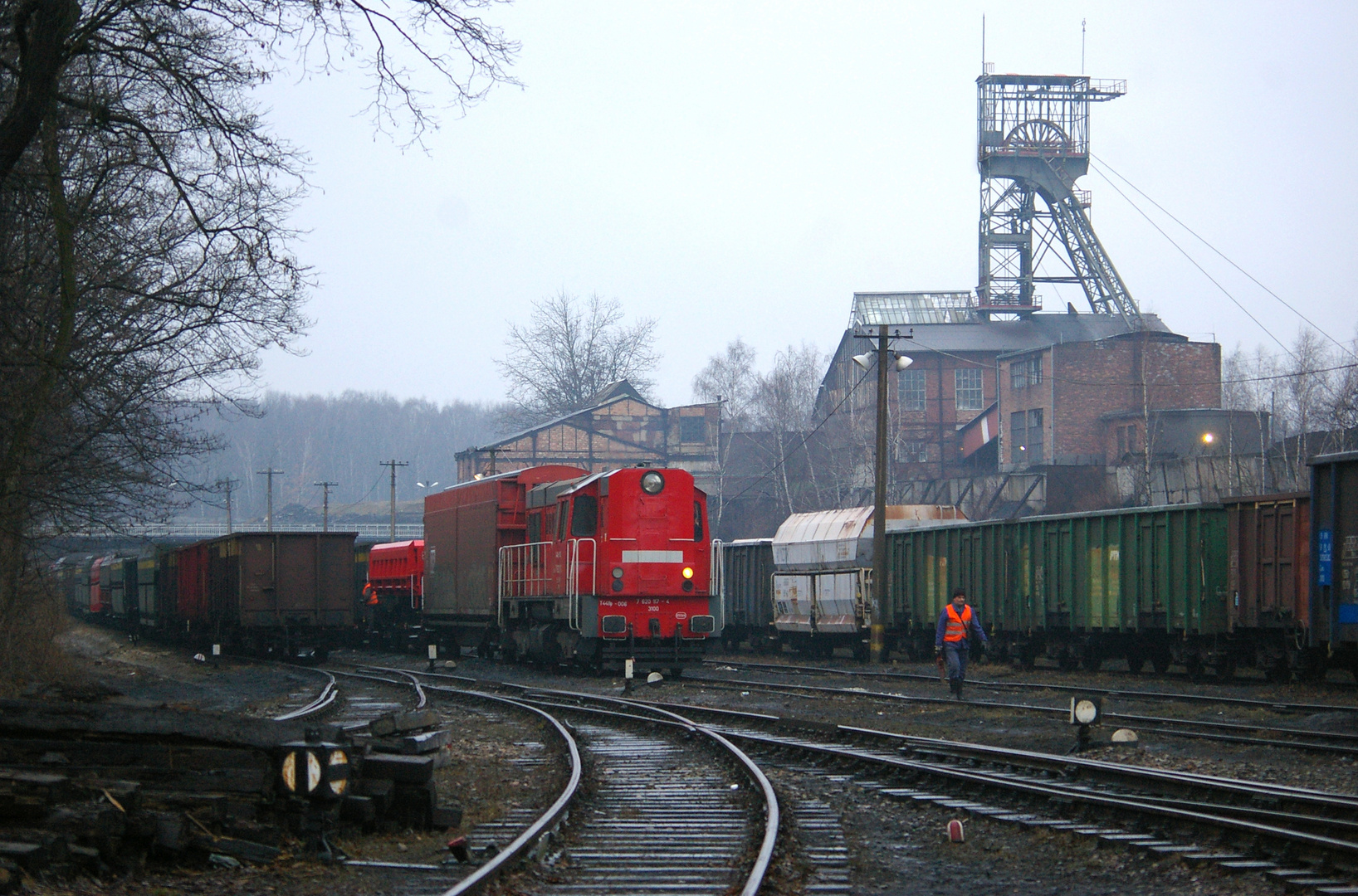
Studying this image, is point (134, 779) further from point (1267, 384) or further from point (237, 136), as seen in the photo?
point (1267, 384)

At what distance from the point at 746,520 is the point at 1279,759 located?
59.7 meters

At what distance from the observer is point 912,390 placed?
79.6 m

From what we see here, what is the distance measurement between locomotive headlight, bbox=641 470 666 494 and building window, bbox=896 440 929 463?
52.8 m

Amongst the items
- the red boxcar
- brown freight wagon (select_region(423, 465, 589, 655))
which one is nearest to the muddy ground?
brown freight wagon (select_region(423, 465, 589, 655))

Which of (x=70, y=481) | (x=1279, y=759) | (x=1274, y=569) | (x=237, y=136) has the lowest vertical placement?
(x=1279, y=759)

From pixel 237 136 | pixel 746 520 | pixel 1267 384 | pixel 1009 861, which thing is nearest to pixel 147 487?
pixel 237 136

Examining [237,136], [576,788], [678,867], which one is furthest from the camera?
[237,136]

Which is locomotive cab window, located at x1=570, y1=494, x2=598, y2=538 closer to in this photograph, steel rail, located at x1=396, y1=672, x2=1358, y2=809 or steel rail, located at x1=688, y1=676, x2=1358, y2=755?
steel rail, located at x1=688, y1=676, x2=1358, y2=755

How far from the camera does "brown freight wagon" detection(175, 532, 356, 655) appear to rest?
28281 millimetres

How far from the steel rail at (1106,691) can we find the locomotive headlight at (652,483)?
5.04 meters

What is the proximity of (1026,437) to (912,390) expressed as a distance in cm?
1294

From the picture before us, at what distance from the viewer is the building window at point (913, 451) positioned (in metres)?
74.4

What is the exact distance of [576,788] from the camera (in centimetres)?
980

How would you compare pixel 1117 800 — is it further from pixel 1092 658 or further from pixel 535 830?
pixel 1092 658
